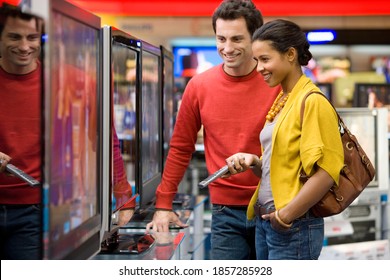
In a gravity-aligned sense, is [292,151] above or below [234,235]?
above

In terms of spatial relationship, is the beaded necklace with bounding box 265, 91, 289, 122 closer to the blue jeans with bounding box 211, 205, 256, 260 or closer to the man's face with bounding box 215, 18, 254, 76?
the man's face with bounding box 215, 18, 254, 76

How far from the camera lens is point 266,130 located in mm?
1706

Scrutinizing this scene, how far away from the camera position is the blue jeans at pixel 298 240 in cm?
162

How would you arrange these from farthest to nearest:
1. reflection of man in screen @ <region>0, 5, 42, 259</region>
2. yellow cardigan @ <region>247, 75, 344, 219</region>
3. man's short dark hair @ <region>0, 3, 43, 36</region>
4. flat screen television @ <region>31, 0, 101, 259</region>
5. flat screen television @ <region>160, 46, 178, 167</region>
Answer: flat screen television @ <region>160, 46, 178, 167</region>
yellow cardigan @ <region>247, 75, 344, 219</region>
reflection of man in screen @ <region>0, 5, 42, 259</region>
man's short dark hair @ <region>0, 3, 43, 36</region>
flat screen television @ <region>31, 0, 101, 259</region>

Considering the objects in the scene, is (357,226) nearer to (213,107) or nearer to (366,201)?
(366,201)

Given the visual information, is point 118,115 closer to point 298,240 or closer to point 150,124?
point 150,124

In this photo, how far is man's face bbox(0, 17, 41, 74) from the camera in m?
1.28

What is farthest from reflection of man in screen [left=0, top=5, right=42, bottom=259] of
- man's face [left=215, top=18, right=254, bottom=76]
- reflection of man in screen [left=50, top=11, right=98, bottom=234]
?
man's face [left=215, top=18, right=254, bottom=76]

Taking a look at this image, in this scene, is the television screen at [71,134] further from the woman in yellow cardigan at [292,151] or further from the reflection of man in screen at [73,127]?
the woman in yellow cardigan at [292,151]

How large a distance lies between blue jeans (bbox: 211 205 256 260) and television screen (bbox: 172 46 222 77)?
15.8 ft

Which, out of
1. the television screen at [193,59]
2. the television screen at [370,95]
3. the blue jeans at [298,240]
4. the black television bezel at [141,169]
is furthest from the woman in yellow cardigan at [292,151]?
the television screen at [193,59]

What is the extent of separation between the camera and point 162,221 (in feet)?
7.04

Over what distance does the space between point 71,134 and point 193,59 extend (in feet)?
18.7

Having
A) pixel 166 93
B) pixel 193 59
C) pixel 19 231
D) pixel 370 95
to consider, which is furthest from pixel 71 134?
pixel 193 59
